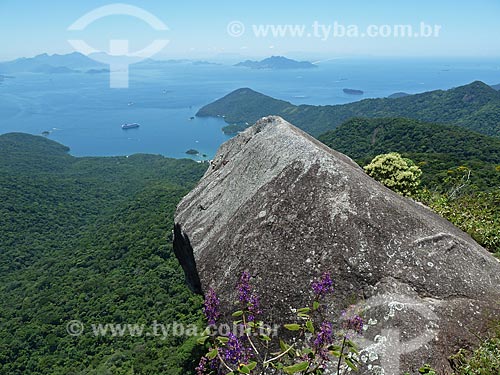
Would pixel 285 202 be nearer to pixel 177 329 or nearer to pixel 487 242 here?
pixel 487 242

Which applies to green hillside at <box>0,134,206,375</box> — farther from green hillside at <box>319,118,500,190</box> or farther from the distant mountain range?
the distant mountain range

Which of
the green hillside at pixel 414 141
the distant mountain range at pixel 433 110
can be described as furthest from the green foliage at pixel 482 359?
the distant mountain range at pixel 433 110

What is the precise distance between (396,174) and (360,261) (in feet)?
28.3

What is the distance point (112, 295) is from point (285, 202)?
112 ft

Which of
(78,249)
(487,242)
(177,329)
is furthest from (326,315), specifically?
(78,249)

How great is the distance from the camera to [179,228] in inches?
358

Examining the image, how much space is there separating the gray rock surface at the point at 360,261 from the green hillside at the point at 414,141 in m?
30.6

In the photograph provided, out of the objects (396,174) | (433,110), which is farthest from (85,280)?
(433,110)

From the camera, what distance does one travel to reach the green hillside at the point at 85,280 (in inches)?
1033

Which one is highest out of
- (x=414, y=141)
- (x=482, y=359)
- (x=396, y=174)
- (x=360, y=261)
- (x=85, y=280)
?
(x=360, y=261)

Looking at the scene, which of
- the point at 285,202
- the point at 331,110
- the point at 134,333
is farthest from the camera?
the point at 331,110

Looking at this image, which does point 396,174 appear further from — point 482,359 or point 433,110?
point 433,110

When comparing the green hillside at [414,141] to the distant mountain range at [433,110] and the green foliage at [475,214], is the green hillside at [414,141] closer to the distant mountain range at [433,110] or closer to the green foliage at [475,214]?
the green foliage at [475,214]

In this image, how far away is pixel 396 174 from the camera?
1288 centimetres
